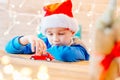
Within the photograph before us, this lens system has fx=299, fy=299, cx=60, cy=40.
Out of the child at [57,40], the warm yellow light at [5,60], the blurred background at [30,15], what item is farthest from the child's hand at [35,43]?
the blurred background at [30,15]

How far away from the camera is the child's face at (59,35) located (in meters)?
1.22

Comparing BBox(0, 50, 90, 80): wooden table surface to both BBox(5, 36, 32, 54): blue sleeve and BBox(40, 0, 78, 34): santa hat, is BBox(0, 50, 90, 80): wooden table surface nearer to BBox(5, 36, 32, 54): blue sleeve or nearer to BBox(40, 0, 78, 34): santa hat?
BBox(5, 36, 32, 54): blue sleeve

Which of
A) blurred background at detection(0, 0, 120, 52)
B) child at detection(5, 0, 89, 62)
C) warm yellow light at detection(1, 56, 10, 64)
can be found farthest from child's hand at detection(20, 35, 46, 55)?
blurred background at detection(0, 0, 120, 52)

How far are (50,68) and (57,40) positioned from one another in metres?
0.12

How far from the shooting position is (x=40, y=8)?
1.65 meters

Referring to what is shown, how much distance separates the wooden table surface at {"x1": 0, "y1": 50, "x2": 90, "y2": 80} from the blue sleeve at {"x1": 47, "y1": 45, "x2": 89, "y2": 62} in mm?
21

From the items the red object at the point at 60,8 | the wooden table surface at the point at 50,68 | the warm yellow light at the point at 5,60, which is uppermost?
the red object at the point at 60,8

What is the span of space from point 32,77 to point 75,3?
24.9 inches

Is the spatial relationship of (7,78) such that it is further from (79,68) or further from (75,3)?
(75,3)

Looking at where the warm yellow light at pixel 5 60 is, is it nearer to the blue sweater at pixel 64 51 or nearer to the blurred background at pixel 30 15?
the blue sweater at pixel 64 51

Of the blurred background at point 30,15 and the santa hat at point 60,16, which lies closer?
the santa hat at point 60,16

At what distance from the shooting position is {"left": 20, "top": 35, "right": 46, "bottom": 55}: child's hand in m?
1.28

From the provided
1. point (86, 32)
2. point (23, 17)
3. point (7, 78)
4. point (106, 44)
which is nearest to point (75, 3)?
point (86, 32)

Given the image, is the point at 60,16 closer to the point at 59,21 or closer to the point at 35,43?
the point at 59,21
